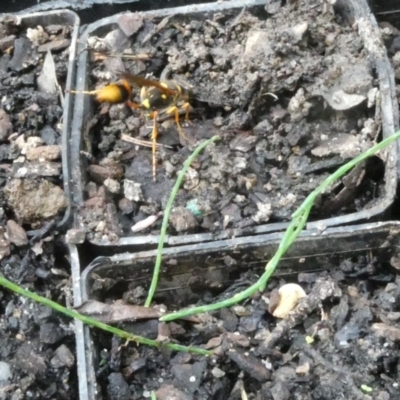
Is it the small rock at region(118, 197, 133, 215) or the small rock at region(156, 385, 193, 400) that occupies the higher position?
the small rock at region(118, 197, 133, 215)

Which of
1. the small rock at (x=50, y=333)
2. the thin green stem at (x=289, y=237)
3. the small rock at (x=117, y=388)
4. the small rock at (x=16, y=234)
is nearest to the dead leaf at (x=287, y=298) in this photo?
the thin green stem at (x=289, y=237)

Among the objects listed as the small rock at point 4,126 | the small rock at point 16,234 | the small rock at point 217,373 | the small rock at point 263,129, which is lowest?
the small rock at point 217,373

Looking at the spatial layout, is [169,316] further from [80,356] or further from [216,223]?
[216,223]

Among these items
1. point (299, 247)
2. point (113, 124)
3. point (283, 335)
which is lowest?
point (283, 335)

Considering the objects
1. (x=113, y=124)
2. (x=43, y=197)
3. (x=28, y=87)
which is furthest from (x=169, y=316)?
(x=28, y=87)

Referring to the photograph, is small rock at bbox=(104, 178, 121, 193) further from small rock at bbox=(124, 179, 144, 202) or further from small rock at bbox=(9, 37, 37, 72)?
small rock at bbox=(9, 37, 37, 72)

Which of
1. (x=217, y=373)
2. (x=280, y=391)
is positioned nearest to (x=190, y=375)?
(x=217, y=373)

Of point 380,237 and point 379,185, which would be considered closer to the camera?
point 380,237

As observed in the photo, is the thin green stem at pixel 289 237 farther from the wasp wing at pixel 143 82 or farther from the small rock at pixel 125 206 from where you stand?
the wasp wing at pixel 143 82

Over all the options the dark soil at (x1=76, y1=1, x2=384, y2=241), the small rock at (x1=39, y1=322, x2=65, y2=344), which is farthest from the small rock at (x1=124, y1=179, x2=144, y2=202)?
the small rock at (x1=39, y1=322, x2=65, y2=344)
